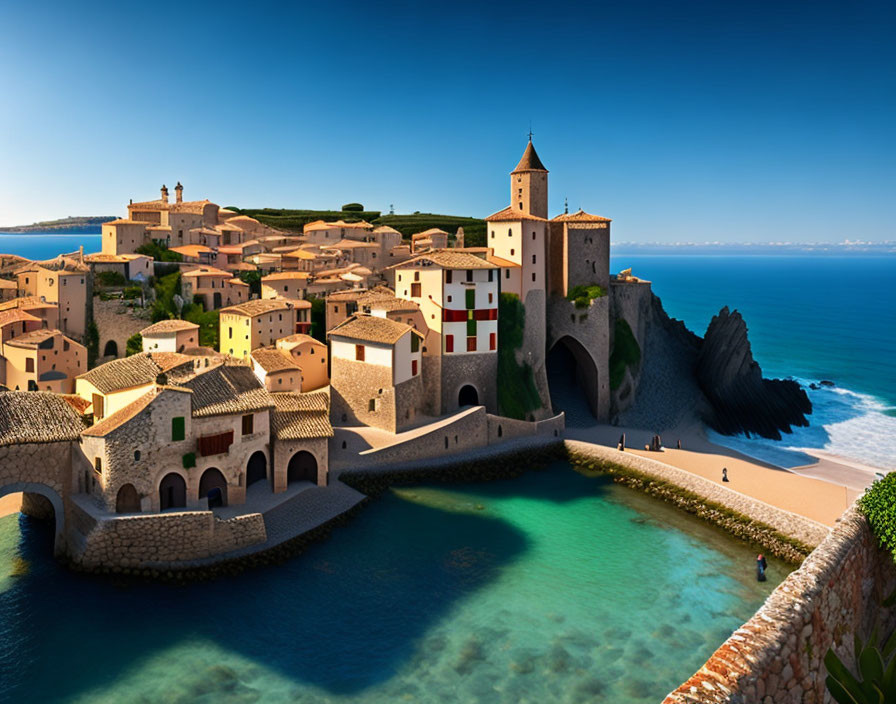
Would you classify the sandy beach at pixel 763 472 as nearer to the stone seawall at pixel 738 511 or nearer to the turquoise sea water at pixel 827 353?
the stone seawall at pixel 738 511

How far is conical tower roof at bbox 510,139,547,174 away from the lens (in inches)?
1704

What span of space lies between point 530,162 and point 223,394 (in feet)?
86.5

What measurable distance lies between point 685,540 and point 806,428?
24.4m

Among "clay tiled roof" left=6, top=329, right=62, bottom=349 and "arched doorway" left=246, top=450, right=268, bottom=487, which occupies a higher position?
"clay tiled roof" left=6, top=329, right=62, bottom=349

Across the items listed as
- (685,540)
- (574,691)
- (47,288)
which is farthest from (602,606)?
(47,288)

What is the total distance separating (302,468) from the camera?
1150 inches

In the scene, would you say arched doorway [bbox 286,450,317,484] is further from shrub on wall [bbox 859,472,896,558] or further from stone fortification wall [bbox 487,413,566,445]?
shrub on wall [bbox 859,472,896,558]

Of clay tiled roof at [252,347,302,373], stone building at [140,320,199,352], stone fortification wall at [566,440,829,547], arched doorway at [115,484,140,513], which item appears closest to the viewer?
arched doorway at [115,484,140,513]

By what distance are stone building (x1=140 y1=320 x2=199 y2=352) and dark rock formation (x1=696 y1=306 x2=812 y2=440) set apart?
33.0m

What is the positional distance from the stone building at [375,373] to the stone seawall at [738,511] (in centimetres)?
1078

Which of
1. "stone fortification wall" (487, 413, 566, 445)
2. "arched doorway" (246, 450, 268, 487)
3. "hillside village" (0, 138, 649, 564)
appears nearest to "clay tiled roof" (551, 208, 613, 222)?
"hillside village" (0, 138, 649, 564)

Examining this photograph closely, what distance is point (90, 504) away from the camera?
23203 mm

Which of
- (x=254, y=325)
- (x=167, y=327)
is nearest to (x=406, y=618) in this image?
(x=254, y=325)

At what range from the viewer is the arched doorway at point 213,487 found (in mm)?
25359
